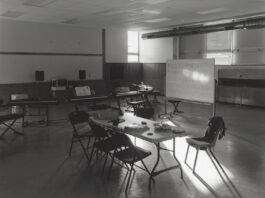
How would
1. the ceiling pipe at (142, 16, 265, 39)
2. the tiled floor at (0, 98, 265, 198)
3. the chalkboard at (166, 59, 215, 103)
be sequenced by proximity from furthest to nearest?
the ceiling pipe at (142, 16, 265, 39)
the chalkboard at (166, 59, 215, 103)
the tiled floor at (0, 98, 265, 198)

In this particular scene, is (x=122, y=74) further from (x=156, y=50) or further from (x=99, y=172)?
(x=99, y=172)

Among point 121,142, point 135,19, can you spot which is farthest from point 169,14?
point 121,142

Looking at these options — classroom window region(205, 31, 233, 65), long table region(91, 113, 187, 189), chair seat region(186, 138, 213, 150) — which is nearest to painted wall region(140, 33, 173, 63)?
classroom window region(205, 31, 233, 65)

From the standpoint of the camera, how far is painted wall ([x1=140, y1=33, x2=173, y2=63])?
41.9ft

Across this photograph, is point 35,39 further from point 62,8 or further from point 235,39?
point 235,39

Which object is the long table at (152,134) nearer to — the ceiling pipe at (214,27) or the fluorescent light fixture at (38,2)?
the fluorescent light fixture at (38,2)

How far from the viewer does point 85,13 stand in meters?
8.41

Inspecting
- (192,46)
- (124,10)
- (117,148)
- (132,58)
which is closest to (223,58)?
(192,46)

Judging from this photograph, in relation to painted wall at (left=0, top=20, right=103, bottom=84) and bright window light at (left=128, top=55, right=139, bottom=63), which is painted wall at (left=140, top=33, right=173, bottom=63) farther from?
painted wall at (left=0, top=20, right=103, bottom=84)

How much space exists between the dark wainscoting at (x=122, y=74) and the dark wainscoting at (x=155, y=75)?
305 mm

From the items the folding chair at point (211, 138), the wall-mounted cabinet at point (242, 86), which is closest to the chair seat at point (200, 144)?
the folding chair at point (211, 138)

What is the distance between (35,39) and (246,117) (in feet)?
26.1

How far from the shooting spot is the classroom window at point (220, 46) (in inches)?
420

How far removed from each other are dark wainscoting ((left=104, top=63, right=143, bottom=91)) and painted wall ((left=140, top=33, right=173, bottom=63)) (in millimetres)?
587
